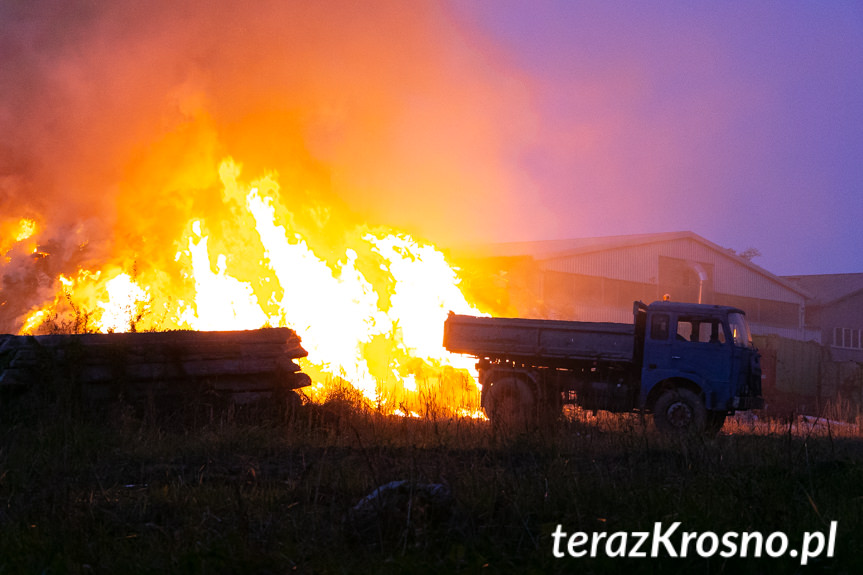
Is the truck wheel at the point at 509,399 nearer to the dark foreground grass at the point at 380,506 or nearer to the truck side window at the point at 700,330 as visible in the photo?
the truck side window at the point at 700,330

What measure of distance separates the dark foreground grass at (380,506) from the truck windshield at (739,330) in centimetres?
385

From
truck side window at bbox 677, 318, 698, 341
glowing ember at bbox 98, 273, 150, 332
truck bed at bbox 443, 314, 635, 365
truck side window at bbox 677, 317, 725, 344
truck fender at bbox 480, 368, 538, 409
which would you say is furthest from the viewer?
glowing ember at bbox 98, 273, 150, 332

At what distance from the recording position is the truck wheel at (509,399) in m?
12.7

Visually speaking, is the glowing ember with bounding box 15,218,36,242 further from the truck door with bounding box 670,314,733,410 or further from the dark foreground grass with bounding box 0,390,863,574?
the truck door with bounding box 670,314,733,410

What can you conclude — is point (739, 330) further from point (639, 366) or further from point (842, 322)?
point (842, 322)

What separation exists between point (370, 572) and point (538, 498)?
178 centimetres

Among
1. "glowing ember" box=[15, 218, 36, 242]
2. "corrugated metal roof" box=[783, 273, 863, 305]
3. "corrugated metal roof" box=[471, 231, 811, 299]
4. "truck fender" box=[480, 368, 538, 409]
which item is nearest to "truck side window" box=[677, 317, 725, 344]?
"truck fender" box=[480, 368, 538, 409]

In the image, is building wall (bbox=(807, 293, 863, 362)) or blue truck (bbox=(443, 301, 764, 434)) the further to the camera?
building wall (bbox=(807, 293, 863, 362))

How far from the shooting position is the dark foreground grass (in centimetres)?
464

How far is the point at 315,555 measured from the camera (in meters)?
4.71

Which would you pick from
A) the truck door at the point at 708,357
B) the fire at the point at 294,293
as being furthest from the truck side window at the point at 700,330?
the fire at the point at 294,293

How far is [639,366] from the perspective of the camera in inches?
499

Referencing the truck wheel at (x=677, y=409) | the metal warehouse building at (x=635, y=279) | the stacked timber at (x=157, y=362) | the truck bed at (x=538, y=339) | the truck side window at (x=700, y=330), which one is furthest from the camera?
the metal warehouse building at (x=635, y=279)

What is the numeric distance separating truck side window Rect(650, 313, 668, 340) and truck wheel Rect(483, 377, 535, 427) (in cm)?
247
